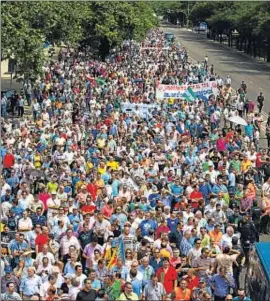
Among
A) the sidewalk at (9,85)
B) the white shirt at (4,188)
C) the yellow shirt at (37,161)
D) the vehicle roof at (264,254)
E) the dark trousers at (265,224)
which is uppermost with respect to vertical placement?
the vehicle roof at (264,254)

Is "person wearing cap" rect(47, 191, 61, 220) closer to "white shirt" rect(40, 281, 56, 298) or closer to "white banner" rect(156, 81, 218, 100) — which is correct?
"white shirt" rect(40, 281, 56, 298)

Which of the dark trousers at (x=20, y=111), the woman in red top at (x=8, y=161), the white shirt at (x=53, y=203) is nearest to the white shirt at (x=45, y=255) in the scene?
the white shirt at (x=53, y=203)

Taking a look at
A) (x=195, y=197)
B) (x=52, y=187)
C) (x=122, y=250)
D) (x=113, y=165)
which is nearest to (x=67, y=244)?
(x=122, y=250)

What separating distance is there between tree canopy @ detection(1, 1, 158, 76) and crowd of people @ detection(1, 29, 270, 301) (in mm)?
2462

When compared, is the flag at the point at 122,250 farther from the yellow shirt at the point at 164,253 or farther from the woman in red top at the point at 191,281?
the woman in red top at the point at 191,281

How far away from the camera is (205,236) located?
13.6 meters

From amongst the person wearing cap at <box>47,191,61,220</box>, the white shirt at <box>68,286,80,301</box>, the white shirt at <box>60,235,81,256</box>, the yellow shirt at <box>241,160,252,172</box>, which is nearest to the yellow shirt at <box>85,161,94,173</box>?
the person wearing cap at <box>47,191,61,220</box>

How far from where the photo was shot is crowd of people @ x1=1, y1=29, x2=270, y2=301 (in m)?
12.0

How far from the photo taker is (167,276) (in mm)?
11953

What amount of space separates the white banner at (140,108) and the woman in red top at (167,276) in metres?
15.6

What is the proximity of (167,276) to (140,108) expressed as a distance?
1630 centimetres

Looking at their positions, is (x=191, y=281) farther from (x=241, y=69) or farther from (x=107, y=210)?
(x=241, y=69)

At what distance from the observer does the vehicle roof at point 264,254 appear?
12.5m

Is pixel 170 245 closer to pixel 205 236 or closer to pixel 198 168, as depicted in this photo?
pixel 205 236
